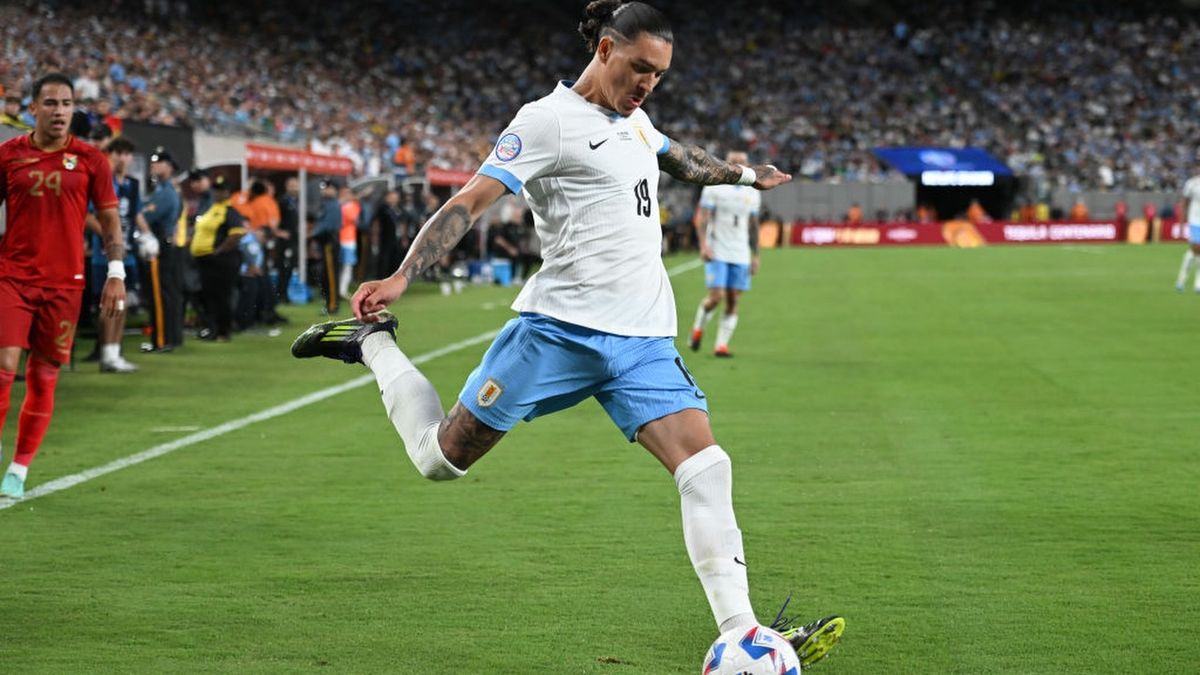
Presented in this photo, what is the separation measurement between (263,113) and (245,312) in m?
22.7

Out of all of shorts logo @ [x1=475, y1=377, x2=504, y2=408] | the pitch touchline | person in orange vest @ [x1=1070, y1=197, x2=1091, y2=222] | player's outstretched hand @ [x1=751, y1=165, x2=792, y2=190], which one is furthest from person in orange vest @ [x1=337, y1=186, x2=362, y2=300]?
person in orange vest @ [x1=1070, y1=197, x2=1091, y2=222]

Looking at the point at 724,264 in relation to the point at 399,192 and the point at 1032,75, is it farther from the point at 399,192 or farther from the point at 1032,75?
the point at 1032,75

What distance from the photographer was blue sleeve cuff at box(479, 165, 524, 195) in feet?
15.5

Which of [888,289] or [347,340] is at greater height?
[347,340]

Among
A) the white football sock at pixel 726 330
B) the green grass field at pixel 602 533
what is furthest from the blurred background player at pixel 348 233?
the green grass field at pixel 602 533

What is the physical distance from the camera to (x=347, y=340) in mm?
5637

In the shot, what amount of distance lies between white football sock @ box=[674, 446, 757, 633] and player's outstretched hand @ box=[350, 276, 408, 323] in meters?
1.02

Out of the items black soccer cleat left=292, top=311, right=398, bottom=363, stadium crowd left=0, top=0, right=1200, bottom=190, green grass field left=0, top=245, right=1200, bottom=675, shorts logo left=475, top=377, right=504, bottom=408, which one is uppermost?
stadium crowd left=0, top=0, right=1200, bottom=190

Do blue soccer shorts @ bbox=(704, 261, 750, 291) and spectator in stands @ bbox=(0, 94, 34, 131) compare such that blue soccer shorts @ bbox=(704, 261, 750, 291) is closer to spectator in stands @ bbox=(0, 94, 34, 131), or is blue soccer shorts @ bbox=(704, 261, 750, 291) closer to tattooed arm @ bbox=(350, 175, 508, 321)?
spectator in stands @ bbox=(0, 94, 34, 131)

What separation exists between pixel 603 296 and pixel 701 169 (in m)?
0.98

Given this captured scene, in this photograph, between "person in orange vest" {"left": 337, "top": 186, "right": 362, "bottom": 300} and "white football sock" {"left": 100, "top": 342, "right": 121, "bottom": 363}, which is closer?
"white football sock" {"left": 100, "top": 342, "right": 121, "bottom": 363}

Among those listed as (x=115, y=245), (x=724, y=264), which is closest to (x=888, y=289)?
(x=724, y=264)

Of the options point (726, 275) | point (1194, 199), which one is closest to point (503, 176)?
point (726, 275)

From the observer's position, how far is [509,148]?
4.78 meters
